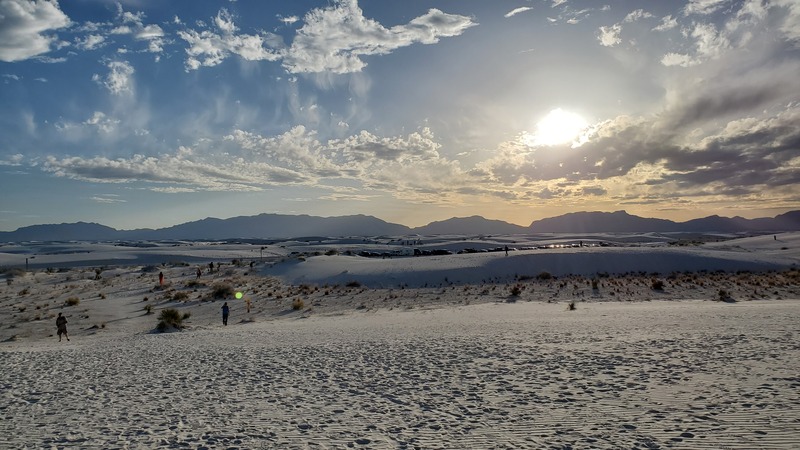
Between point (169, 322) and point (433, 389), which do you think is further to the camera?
point (169, 322)

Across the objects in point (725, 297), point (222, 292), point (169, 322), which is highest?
point (725, 297)

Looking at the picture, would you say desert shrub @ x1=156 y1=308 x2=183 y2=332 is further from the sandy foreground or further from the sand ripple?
the sand ripple

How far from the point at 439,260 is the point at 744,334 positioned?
1319 inches

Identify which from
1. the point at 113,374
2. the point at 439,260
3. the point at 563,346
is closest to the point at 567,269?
the point at 439,260

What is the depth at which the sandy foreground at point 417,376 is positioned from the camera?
7281mm

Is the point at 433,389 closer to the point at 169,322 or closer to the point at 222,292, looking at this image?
the point at 169,322

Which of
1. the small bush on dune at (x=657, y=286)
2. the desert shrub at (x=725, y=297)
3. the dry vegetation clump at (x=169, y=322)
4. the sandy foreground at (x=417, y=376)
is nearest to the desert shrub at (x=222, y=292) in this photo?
the sandy foreground at (x=417, y=376)

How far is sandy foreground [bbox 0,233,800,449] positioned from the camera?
7281mm

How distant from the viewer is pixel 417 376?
10.8 meters

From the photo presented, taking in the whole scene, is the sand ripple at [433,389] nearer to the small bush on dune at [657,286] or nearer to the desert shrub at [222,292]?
the small bush on dune at [657,286]

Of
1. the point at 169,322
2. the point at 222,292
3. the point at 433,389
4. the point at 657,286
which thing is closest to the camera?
the point at 433,389

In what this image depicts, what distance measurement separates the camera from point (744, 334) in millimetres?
13562

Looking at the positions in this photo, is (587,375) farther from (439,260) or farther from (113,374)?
(439,260)

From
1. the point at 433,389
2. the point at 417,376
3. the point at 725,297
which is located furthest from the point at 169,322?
the point at 725,297
